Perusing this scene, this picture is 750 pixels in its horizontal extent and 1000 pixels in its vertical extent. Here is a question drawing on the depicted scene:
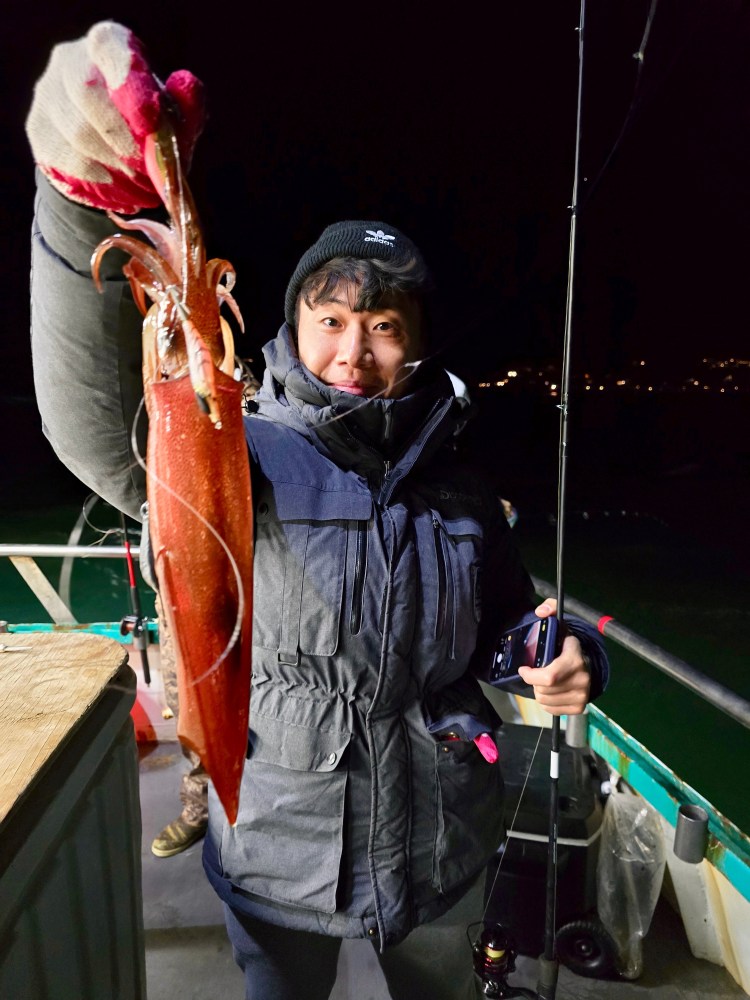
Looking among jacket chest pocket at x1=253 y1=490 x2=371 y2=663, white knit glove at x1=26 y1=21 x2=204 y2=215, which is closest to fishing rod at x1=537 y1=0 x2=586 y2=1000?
jacket chest pocket at x1=253 y1=490 x2=371 y2=663

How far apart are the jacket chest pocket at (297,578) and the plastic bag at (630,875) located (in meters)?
2.34

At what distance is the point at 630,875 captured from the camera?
266 centimetres

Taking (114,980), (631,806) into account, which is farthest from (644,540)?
(114,980)

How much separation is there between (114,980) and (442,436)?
1.55m

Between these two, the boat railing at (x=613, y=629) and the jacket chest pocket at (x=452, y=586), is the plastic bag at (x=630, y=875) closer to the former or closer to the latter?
the boat railing at (x=613, y=629)

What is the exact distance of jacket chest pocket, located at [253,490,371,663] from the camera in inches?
52.6

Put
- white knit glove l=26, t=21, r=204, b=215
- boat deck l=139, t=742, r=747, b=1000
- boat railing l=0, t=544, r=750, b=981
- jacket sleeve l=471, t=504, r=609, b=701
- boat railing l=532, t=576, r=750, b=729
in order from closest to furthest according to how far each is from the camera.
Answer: white knit glove l=26, t=21, r=204, b=215 < jacket sleeve l=471, t=504, r=609, b=701 < boat railing l=532, t=576, r=750, b=729 < boat railing l=0, t=544, r=750, b=981 < boat deck l=139, t=742, r=747, b=1000

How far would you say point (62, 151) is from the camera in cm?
85

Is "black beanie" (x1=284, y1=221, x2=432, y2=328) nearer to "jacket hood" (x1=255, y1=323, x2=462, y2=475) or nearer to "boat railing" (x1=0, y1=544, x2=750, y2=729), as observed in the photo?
"jacket hood" (x1=255, y1=323, x2=462, y2=475)

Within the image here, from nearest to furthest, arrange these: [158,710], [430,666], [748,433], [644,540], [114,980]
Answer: [114,980] → [430,666] → [158,710] → [644,540] → [748,433]

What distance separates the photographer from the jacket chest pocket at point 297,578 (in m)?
1.34

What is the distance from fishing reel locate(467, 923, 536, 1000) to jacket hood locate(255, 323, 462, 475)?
1912 millimetres

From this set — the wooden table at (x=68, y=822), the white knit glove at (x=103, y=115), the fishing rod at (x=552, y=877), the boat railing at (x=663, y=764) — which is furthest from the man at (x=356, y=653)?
the boat railing at (x=663, y=764)

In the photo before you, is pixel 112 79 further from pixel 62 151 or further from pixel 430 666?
pixel 430 666
